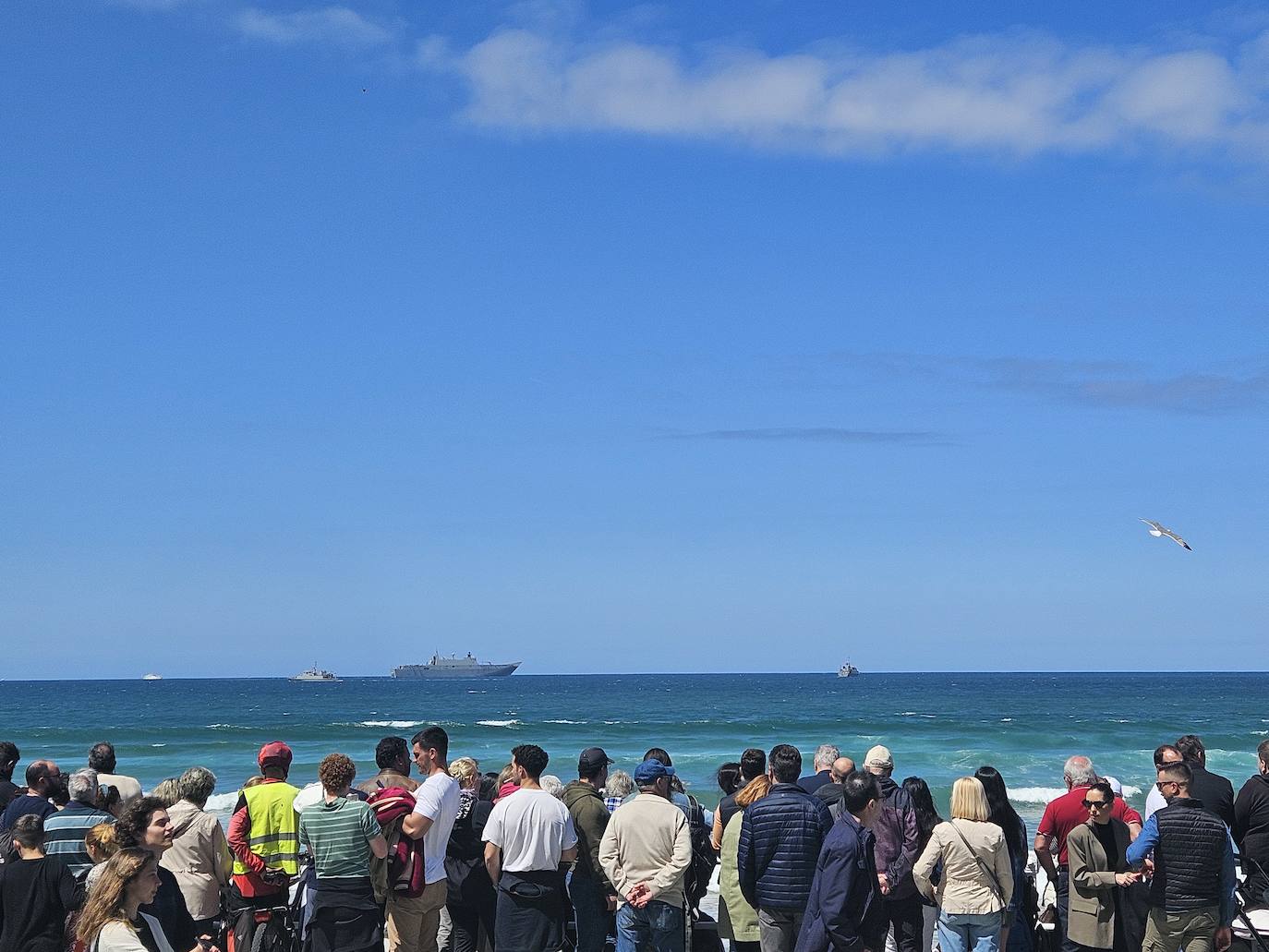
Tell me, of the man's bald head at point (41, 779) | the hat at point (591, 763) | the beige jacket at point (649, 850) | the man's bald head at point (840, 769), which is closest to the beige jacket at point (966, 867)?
the man's bald head at point (840, 769)

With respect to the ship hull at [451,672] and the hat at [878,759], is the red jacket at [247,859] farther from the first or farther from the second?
the ship hull at [451,672]

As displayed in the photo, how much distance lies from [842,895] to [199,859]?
3266 mm

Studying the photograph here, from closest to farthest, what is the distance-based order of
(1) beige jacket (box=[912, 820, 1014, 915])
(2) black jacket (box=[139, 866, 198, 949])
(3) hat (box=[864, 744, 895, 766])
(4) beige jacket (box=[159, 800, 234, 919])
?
(2) black jacket (box=[139, 866, 198, 949]), (1) beige jacket (box=[912, 820, 1014, 915]), (4) beige jacket (box=[159, 800, 234, 919]), (3) hat (box=[864, 744, 895, 766])

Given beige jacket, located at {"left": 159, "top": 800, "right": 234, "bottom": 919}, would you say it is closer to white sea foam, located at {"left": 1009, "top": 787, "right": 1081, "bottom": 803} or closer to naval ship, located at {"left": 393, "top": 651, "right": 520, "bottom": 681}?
white sea foam, located at {"left": 1009, "top": 787, "right": 1081, "bottom": 803}

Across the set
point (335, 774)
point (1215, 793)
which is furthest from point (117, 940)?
point (1215, 793)

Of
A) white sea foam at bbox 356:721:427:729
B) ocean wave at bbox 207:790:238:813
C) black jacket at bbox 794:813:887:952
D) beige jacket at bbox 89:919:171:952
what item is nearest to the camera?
beige jacket at bbox 89:919:171:952

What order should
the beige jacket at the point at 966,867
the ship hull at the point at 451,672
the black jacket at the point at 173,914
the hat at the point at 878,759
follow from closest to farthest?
the black jacket at the point at 173,914 → the beige jacket at the point at 966,867 → the hat at the point at 878,759 → the ship hull at the point at 451,672

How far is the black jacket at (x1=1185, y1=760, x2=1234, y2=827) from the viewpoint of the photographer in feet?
23.5

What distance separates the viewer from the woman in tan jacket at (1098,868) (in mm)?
6422

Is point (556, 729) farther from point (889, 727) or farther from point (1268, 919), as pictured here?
point (1268, 919)

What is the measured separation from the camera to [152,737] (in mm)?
41844

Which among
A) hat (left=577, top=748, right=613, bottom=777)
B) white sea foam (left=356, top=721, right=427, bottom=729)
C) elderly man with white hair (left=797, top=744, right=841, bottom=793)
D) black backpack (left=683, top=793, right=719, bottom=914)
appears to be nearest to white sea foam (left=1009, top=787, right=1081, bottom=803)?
elderly man with white hair (left=797, top=744, right=841, bottom=793)

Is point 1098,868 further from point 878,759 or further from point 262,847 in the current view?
point 262,847

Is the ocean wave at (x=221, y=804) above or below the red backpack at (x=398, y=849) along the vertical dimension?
below
